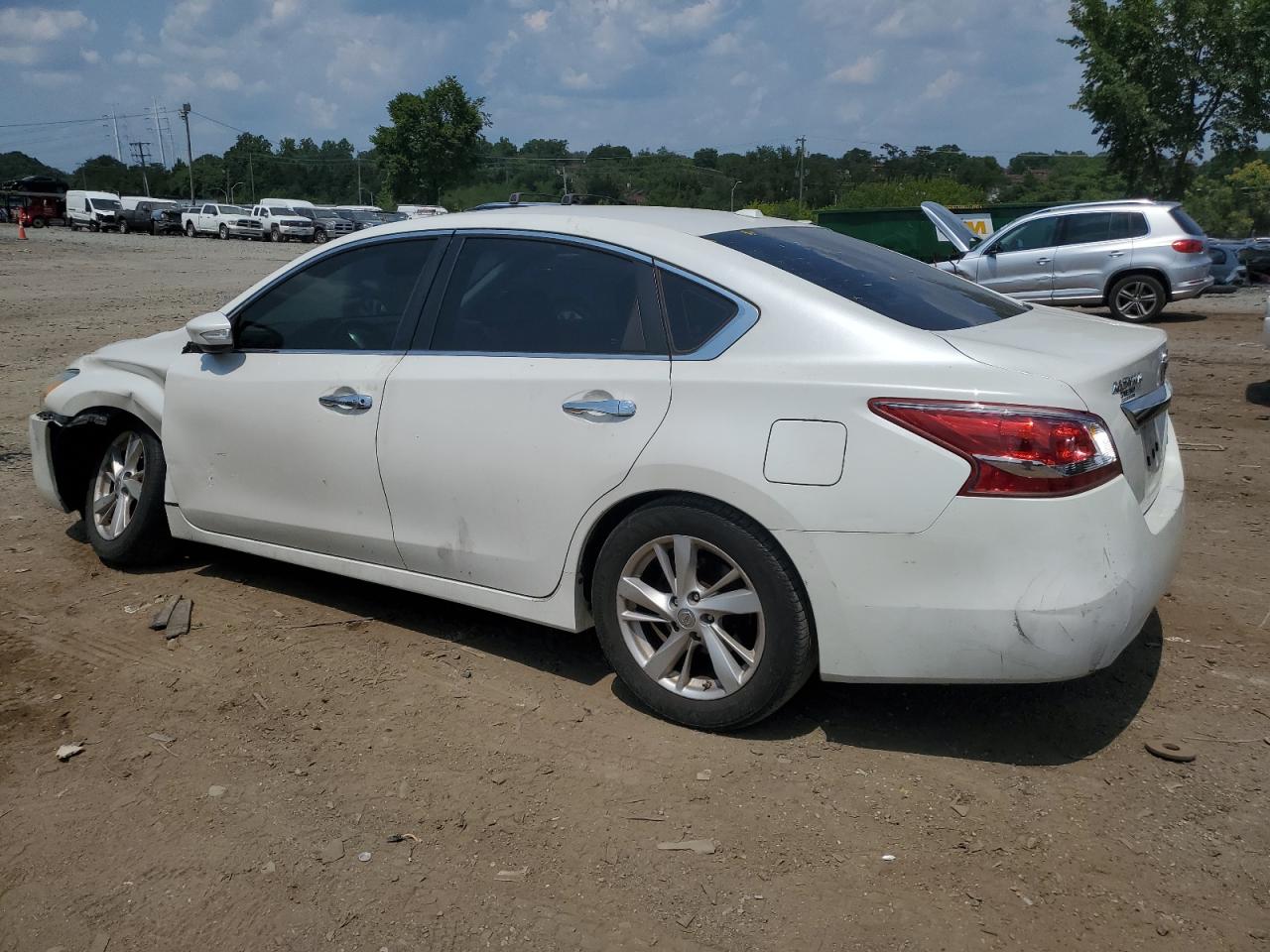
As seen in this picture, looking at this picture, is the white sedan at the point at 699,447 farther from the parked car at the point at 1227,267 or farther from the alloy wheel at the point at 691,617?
the parked car at the point at 1227,267

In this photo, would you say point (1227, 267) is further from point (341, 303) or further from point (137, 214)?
point (137, 214)

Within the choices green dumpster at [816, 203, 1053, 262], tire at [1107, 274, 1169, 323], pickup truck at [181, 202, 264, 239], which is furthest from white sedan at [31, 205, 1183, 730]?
pickup truck at [181, 202, 264, 239]

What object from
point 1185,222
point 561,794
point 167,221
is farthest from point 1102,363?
point 167,221

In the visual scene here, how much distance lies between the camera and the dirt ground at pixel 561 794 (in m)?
2.77

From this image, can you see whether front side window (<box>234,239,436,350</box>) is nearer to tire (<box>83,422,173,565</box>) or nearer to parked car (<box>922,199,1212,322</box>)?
tire (<box>83,422,173,565</box>)

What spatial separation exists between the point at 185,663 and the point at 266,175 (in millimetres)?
128112

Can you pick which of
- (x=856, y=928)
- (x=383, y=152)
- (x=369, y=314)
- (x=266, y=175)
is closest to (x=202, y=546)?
(x=369, y=314)

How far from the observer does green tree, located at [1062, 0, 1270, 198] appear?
102 ft

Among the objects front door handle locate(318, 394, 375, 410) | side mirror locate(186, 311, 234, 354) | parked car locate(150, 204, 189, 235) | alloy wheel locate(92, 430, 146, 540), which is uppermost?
side mirror locate(186, 311, 234, 354)

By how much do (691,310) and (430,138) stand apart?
2952 inches

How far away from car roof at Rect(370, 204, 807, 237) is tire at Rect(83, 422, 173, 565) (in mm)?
1711

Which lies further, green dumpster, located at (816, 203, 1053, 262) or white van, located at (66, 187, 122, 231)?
white van, located at (66, 187, 122, 231)

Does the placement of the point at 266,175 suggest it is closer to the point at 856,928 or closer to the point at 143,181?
the point at 143,181

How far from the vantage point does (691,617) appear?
3555mm
